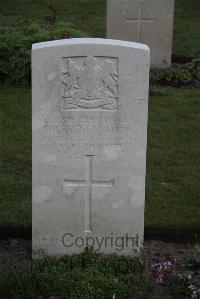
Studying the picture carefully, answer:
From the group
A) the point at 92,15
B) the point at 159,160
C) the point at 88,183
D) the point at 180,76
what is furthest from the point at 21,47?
the point at 92,15

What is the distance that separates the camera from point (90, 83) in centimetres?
495

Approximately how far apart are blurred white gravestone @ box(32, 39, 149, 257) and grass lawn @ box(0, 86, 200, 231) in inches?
29.8

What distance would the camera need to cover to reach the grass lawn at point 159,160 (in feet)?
20.1

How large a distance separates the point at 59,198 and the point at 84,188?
0.20m

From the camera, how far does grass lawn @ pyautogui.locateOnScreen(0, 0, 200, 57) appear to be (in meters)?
13.8

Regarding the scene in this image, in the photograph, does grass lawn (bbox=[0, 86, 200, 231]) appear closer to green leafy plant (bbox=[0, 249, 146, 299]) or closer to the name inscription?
green leafy plant (bbox=[0, 249, 146, 299])

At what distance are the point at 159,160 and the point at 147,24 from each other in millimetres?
4393

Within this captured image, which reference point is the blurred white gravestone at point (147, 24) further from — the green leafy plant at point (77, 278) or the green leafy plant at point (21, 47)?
the green leafy plant at point (77, 278)

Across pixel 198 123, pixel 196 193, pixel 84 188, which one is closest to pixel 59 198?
pixel 84 188

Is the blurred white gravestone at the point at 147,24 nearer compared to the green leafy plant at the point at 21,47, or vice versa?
the green leafy plant at the point at 21,47

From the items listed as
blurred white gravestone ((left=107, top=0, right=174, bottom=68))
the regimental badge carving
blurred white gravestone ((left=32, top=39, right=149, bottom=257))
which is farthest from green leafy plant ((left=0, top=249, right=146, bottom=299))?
blurred white gravestone ((left=107, top=0, right=174, bottom=68))

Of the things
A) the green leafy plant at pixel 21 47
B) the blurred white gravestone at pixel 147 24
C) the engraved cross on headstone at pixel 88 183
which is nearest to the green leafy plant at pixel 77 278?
the engraved cross on headstone at pixel 88 183

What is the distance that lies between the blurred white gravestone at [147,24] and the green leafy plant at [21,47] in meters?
0.91

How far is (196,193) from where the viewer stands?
661 centimetres
